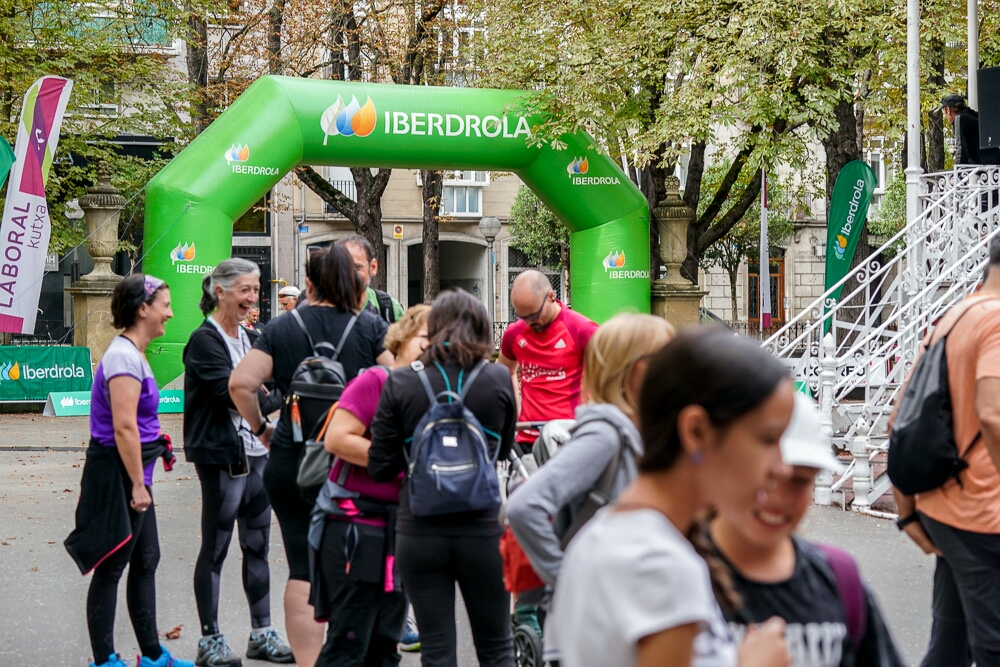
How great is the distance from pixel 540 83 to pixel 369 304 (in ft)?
43.2

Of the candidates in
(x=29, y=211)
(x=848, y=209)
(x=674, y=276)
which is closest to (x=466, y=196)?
(x=674, y=276)

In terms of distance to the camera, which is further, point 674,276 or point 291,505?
point 674,276

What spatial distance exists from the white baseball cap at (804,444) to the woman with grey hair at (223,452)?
373cm

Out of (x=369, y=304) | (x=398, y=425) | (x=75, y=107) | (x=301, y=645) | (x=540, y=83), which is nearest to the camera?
(x=398, y=425)

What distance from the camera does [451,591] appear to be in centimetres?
390

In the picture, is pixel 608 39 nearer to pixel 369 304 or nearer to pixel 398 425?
pixel 369 304

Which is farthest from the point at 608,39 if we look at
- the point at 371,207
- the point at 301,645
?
the point at 301,645

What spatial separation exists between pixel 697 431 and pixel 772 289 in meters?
44.4

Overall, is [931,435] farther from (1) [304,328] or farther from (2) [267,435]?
(2) [267,435]

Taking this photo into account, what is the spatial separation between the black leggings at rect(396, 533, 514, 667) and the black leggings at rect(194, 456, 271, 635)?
1717 millimetres

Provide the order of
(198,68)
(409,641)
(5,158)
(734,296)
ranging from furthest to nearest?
1. (734,296)
2. (198,68)
3. (5,158)
4. (409,641)

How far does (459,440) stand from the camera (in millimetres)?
3873

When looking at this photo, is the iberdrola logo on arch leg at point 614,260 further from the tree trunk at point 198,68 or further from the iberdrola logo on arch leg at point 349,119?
the tree trunk at point 198,68

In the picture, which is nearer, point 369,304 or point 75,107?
point 369,304
